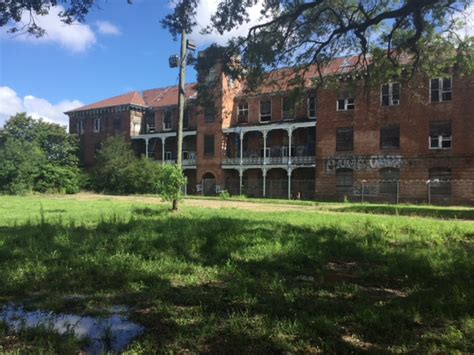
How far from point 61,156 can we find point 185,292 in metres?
50.1

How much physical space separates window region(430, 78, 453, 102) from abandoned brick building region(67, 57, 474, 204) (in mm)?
67

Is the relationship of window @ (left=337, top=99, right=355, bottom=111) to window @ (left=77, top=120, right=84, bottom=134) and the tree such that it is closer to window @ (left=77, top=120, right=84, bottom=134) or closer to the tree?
the tree

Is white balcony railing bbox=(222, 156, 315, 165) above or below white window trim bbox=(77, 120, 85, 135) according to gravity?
below

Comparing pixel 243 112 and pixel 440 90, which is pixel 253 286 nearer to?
pixel 440 90

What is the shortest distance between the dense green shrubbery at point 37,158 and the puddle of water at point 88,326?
132 ft

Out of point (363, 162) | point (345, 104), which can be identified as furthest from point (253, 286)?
point (345, 104)

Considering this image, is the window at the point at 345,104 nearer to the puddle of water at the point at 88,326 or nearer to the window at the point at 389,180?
the window at the point at 389,180

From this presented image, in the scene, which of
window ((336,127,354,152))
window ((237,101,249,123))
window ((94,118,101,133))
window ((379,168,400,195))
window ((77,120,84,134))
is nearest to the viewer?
window ((379,168,400,195))

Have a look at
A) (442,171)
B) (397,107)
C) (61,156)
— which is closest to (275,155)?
(397,107)

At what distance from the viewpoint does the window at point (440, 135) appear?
33.1 m

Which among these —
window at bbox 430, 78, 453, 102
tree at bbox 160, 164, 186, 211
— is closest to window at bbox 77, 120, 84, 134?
window at bbox 430, 78, 453, 102

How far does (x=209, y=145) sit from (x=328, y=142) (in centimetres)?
1303

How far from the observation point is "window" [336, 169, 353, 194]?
37.0 meters

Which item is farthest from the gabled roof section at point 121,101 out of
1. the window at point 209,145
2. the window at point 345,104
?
the window at point 345,104
